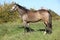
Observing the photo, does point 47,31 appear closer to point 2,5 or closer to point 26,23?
point 26,23

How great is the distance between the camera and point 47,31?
13.6m

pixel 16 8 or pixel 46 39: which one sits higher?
pixel 16 8

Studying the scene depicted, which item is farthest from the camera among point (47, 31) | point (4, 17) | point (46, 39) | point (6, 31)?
point (4, 17)

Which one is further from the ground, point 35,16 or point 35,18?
point 35,16

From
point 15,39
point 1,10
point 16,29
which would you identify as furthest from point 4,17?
point 15,39

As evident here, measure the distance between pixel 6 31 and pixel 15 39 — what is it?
13.0ft

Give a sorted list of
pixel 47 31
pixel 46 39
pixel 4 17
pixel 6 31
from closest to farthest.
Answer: pixel 46 39
pixel 47 31
pixel 6 31
pixel 4 17

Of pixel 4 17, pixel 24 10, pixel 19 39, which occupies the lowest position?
pixel 4 17

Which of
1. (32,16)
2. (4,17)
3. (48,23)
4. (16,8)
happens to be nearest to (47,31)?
(48,23)

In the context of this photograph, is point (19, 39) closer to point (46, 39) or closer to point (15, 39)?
point (15, 39)

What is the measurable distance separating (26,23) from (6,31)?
1732 millimetres

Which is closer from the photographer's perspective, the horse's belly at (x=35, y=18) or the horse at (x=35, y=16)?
the horse at (x=35, y=16)

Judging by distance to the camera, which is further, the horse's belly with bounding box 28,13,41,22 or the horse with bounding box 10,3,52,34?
the horse's belly with bounding box 28,13,41,22

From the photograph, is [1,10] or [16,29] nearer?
[16,29]
